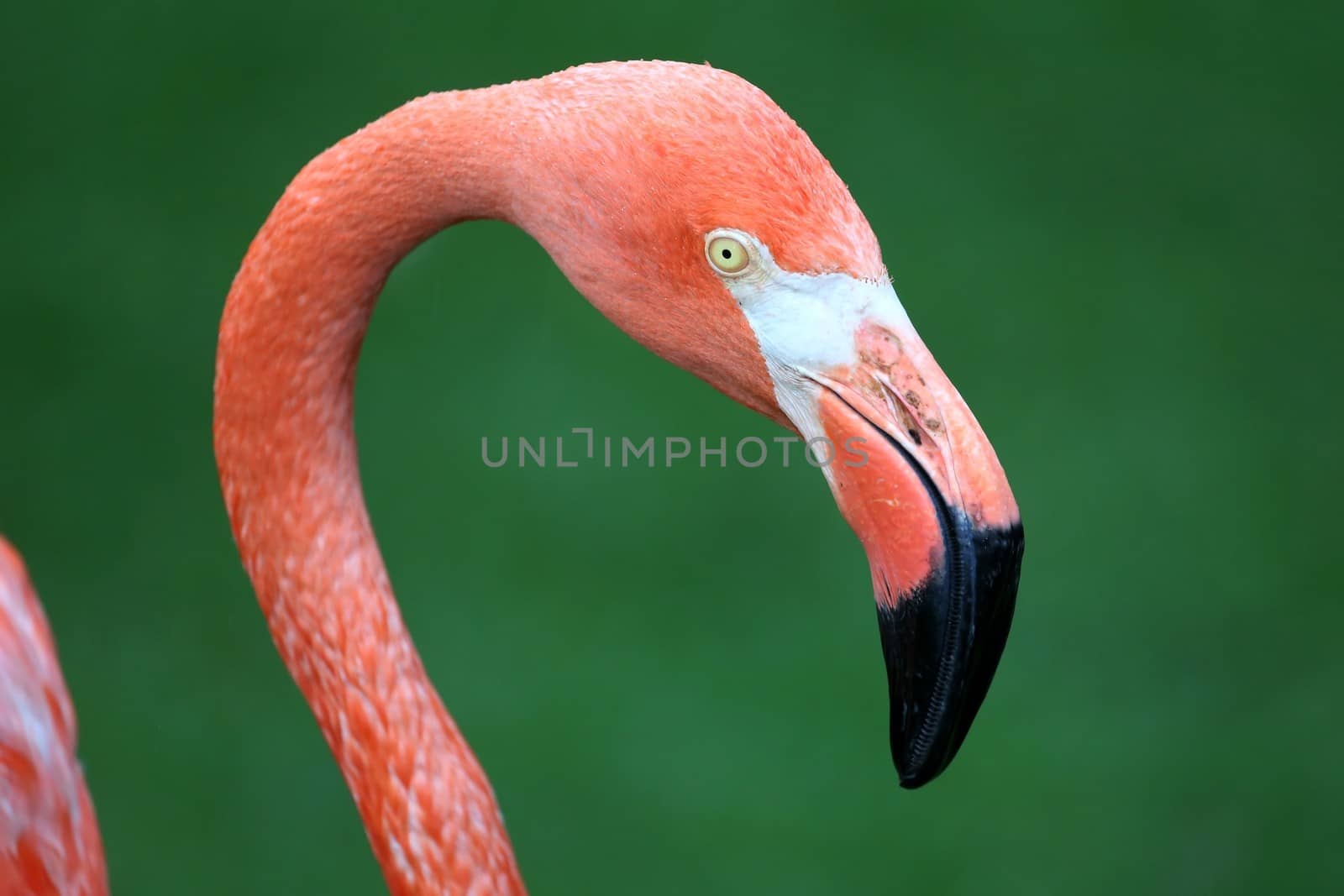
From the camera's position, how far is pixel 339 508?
1541mm

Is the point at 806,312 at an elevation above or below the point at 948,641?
above

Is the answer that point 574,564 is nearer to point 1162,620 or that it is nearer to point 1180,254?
point 1162,620

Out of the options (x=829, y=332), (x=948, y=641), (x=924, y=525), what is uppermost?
(x=829, y=332)

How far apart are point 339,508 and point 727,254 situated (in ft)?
1.89

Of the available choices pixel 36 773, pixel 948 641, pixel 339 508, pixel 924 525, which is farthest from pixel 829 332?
pixel 36 773

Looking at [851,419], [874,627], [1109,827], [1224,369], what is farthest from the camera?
[1224,369]

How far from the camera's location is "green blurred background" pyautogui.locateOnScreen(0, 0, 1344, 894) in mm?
3008

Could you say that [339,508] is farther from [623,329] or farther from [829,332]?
[829,332]

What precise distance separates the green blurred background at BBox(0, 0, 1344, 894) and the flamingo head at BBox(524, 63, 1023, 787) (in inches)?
72.5

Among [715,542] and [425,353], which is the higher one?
[425,353]

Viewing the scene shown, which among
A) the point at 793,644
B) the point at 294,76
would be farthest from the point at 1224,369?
the point at 294,76

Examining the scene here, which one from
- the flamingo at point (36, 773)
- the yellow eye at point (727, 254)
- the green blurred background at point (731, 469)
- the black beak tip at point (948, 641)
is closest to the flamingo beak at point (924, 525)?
the black beak tip at point (948, 641)

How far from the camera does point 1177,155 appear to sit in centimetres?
345

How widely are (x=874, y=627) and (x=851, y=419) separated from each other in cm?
200
